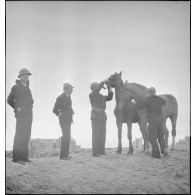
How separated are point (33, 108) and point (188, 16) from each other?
498 cm

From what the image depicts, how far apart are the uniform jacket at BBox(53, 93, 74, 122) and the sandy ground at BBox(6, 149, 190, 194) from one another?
1.16 meters

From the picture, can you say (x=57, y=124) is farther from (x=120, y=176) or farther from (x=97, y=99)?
(x=120, y=176)

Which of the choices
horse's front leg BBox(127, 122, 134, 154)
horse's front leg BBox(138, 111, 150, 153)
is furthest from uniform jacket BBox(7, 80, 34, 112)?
horse's front leg BBox(138, 111, 150, 153)

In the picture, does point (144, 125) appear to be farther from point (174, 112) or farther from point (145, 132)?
point (174, 112)

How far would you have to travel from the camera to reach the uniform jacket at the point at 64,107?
27.3 ft

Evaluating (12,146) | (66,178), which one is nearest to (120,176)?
(66,178)

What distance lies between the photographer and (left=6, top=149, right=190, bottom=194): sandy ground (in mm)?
6516

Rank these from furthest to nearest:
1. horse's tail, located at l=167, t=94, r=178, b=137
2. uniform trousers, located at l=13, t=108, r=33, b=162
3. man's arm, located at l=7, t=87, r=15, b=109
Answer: horse's tail, located at l=167, t=94, r=178, b=137 < man's arm, located at l=7, t=87, r=15, b=109 < uniform trousers, located at l=13, t=108, r=33, b=162

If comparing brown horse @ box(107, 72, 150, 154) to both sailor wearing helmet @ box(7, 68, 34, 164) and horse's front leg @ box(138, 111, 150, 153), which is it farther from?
sailor wearing helmet @ box(7, 68, 34, 164)

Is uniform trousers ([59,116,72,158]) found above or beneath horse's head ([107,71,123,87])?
beneath

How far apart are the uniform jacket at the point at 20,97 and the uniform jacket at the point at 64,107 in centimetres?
79

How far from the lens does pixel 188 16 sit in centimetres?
877

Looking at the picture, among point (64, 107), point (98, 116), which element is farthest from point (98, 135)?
point (64, 107)

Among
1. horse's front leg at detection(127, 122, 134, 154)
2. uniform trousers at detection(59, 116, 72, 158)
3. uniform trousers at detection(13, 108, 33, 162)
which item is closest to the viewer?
uniform trousers at detection(13, 108, 33, 162)
